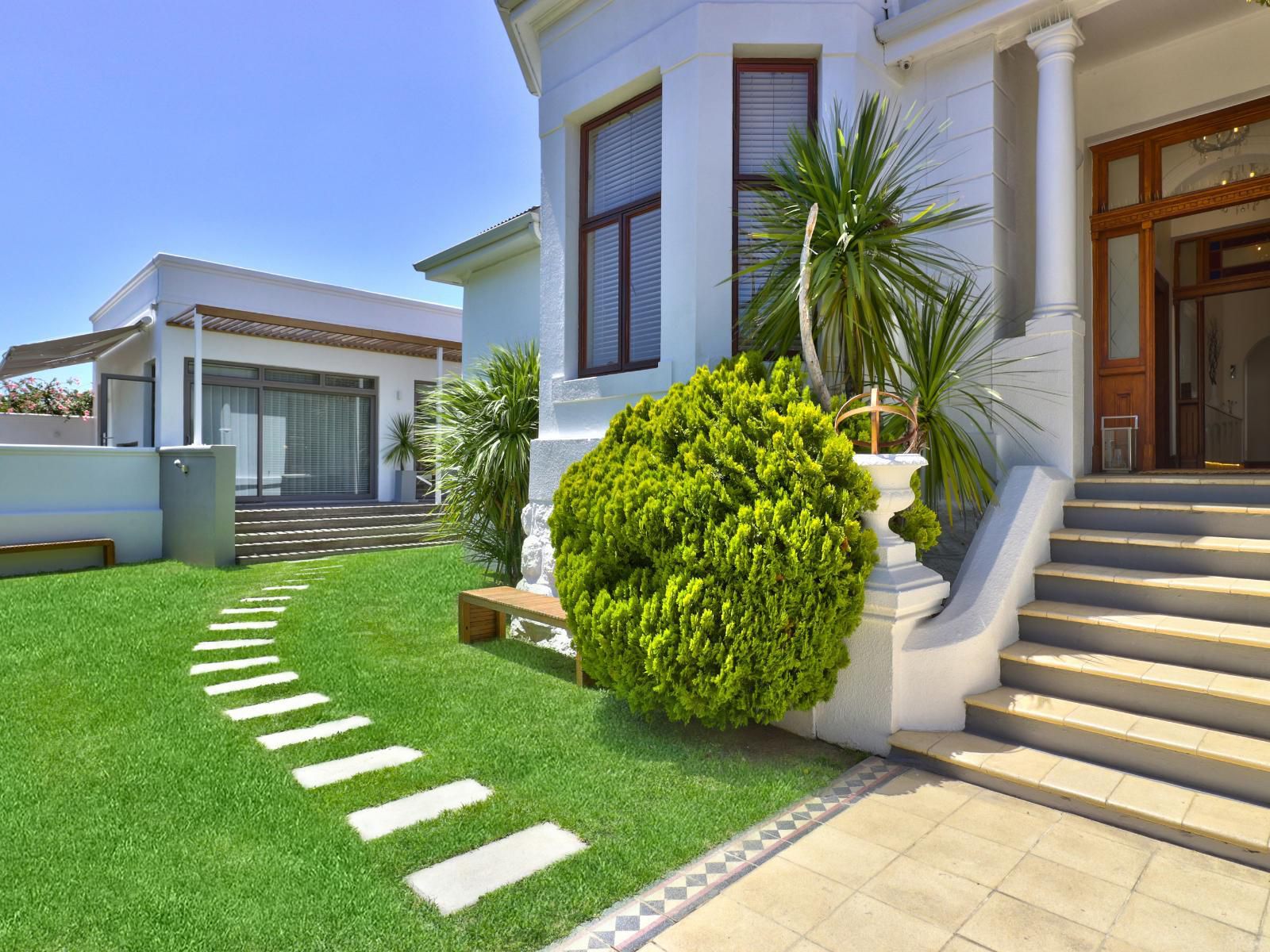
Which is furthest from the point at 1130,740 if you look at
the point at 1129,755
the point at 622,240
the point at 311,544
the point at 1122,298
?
the point at 311,544

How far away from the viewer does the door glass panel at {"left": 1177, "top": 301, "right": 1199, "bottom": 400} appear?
6500 millimetres

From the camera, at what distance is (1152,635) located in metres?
3.32

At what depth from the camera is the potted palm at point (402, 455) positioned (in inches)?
533

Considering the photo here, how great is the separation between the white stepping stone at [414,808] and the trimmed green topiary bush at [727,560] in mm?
842

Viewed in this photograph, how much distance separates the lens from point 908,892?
2.23 metres

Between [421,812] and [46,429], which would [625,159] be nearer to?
[421,812]

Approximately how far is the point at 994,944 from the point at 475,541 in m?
5.98

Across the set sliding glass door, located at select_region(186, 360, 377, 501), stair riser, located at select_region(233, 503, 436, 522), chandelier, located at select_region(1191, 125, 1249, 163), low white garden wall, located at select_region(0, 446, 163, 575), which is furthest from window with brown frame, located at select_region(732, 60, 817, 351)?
sliding glass door, located at select_region(186, 360, 377, 501)

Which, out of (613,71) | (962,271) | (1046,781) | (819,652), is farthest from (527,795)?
(613,71)

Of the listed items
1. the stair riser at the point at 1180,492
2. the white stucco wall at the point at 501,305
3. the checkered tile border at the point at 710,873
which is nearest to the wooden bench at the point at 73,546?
the white stucco wall at the point at 501,305

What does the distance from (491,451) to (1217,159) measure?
6263mm

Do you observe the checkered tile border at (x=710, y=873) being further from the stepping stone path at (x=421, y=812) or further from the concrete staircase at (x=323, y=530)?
the concrete staircase at (x=323, y=530)

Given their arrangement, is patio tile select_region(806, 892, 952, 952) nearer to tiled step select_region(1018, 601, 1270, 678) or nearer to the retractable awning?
tiled step select_region(1018, 601, 1270, 678)

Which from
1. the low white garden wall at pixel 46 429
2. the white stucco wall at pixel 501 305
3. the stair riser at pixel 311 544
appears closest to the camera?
the white stucco wall at pixel 501 305
